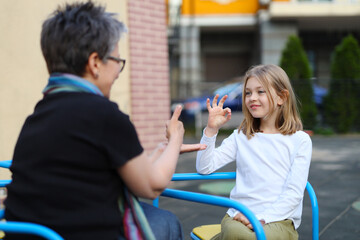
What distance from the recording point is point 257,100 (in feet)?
7.04

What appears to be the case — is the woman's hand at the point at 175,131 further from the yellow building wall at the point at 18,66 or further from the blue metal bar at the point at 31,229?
the yellow building wall at the point at 18,66

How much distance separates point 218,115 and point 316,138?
9093mm

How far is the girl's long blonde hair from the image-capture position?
2131 millimetres

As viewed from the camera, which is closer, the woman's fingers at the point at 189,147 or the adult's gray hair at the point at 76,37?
the adult's gray hair at the point at 76,37

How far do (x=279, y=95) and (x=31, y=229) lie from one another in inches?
58.0

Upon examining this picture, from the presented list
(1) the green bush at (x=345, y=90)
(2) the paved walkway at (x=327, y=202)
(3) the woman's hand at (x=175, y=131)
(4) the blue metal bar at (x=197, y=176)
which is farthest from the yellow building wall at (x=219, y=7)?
(3) the woman's hand at (x=175, y=131)

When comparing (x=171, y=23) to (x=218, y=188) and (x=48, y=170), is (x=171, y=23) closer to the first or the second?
(x=218, y=188)

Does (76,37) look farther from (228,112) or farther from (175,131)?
(228,112)

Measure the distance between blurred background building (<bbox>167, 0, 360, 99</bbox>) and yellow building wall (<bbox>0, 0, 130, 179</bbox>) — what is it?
9.02 m

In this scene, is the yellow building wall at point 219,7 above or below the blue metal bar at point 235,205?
above

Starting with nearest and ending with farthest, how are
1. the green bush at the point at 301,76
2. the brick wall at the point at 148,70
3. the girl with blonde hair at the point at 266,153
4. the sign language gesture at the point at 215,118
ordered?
the girl with blonde hair at the point at 266,153
the sign language gesture at the point at 215,118
the brick wall at the point at 148,70
the green bush at the point at 301,76

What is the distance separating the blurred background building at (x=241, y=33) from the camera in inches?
606

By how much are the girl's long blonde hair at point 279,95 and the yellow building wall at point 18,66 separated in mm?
2277

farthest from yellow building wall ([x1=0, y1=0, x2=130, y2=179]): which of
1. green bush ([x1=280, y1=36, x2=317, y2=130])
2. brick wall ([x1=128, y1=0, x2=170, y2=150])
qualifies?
green bush ([x1=280, y1=36, x2=317, y2=130])
